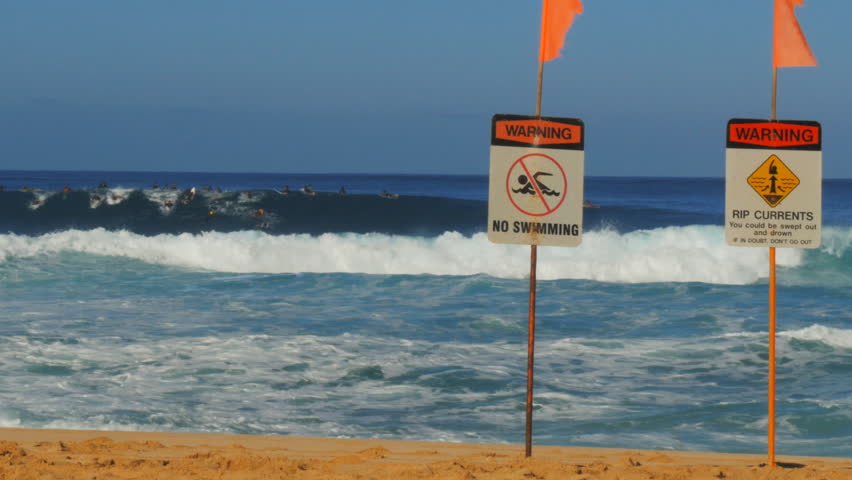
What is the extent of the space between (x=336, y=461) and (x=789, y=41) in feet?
13.5

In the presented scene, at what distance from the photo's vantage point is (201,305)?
17.7m

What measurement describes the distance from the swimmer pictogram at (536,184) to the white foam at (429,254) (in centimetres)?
1802

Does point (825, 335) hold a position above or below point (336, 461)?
above

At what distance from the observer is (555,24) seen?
631 centimetres

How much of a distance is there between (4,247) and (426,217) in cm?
1698

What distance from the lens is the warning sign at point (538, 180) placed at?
6.14 metres

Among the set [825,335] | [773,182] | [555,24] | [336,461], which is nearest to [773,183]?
[773,182]

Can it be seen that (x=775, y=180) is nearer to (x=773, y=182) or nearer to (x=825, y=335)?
(x=773, y=182)

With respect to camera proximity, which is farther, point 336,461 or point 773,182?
point 336,461

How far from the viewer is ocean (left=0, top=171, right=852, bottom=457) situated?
30.4 ft

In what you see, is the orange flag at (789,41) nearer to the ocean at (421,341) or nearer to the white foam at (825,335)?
the ocean at (421,341)

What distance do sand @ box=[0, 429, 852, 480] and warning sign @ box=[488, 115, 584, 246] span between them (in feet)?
5.11

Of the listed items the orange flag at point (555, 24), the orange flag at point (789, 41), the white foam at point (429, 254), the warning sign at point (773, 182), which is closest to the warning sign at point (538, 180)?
the orange flag at point (555, 24)

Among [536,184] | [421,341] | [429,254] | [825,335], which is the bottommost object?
[421,341]
